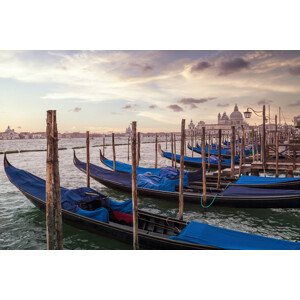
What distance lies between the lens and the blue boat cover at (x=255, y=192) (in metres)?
6.11

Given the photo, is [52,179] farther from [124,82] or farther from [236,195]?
[124,82]

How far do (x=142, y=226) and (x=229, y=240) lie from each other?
5.70 feet

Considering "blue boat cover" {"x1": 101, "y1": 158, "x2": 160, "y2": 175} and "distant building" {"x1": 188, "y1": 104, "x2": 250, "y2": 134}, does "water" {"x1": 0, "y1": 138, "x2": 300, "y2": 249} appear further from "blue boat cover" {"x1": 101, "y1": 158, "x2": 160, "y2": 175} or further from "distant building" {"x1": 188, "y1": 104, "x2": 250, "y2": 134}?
"distant building" {"x1": 188, "y1": 104, "x2": 250, "y2": 134}

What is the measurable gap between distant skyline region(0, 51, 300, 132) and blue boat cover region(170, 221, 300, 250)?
3607 mm

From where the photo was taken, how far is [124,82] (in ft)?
28.9

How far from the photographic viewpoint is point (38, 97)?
8.37 meters

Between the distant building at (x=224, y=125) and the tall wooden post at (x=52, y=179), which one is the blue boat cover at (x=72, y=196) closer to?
the tall wooden post at (x=52, y=179)

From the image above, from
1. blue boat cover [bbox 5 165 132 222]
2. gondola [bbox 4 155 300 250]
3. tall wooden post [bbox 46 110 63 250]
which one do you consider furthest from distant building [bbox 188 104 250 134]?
tall wooden post [bbox 46 110 63 250]

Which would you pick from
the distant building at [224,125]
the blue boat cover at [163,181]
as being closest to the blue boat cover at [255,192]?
the blue boat cover at [163,181]

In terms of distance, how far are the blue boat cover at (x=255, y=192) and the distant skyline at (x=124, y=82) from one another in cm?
255

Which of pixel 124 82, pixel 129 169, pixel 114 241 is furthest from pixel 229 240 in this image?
pixel 129 169

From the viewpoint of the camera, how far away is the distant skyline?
6914mm
